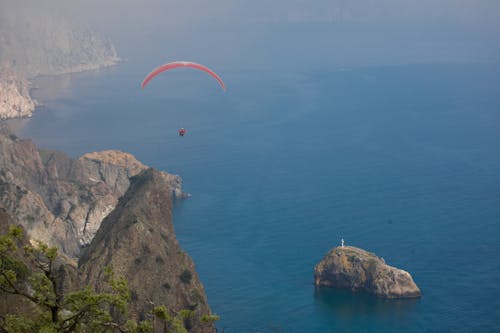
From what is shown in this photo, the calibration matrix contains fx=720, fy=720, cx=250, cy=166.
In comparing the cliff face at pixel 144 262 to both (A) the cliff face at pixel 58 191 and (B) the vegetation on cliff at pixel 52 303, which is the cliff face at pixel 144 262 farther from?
(B) the vegetation on cliff at pixel 52 303

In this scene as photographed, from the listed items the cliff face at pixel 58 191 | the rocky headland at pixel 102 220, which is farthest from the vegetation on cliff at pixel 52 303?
the cliff face at pixel 58 191

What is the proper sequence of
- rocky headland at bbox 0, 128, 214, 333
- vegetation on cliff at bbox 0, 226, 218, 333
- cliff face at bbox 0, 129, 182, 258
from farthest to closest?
cliff face at bbox 0, 129, 182, 258 < rocky headland at bbox 0, 128, 214, 333 < vegetation on cliff at bbox 0, 226, 218, 333

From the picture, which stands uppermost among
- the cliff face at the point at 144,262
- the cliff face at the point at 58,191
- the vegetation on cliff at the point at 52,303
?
the cliff face at the point at 58,191

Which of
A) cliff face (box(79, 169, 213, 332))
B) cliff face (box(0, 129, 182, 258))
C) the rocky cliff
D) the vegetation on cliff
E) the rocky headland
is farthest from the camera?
cliff face (box(0, 129, 182, 258))

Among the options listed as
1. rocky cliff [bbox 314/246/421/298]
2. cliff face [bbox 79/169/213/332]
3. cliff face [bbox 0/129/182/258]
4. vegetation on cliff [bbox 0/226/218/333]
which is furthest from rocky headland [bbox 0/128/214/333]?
rocky cliff [bbox 314/246/421/298]

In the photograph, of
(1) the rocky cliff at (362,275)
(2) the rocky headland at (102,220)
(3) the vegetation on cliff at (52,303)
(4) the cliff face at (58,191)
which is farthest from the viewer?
(4) the cliff face at (58,191)

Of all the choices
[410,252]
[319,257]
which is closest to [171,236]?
[319,257]

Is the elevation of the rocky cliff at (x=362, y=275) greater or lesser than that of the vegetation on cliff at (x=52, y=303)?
greater

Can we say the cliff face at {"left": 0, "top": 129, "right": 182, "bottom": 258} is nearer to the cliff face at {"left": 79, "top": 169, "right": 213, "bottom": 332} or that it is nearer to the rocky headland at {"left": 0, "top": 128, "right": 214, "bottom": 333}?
the rocky headland at {"left": 0, "top": 128, "right": 214, "bottom": 333}
